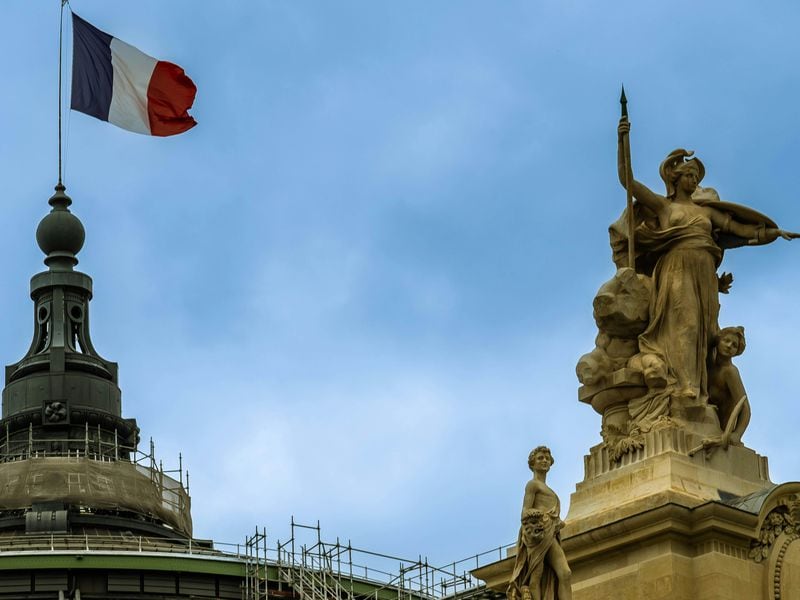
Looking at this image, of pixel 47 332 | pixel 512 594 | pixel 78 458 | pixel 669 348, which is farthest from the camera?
pixel 47 332

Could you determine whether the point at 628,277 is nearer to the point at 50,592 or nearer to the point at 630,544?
the point at 630,544

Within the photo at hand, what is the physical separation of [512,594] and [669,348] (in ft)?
16.9

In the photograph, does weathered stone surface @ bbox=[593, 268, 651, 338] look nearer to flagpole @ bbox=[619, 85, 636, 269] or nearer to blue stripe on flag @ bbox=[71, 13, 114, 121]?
flagpole @ bbox=[619, 85, 636, 269]

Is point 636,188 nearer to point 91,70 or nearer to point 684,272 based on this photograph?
point 684,272

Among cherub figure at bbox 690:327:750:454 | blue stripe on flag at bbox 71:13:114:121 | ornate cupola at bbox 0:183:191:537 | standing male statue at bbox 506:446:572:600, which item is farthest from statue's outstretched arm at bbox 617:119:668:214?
ornate cupola at bbox 0:183:191:537

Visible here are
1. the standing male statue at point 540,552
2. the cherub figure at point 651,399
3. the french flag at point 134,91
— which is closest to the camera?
→ the standing male statue at point 540,552

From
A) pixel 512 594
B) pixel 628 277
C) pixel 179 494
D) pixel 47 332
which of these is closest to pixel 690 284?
pixel 628 277

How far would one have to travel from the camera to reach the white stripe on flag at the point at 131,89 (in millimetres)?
83562

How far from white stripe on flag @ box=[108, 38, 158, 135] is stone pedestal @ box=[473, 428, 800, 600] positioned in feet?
152

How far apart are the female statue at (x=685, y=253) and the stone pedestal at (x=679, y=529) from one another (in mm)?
1322

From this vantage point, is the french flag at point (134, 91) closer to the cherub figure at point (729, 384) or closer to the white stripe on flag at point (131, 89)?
the white stripe on flag at point (131, 89)

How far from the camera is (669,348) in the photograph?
39.7 metres

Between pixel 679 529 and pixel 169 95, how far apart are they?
4922 cm

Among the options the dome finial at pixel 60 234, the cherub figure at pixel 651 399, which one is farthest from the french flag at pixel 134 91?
the cherub figure at pixel 651 399
